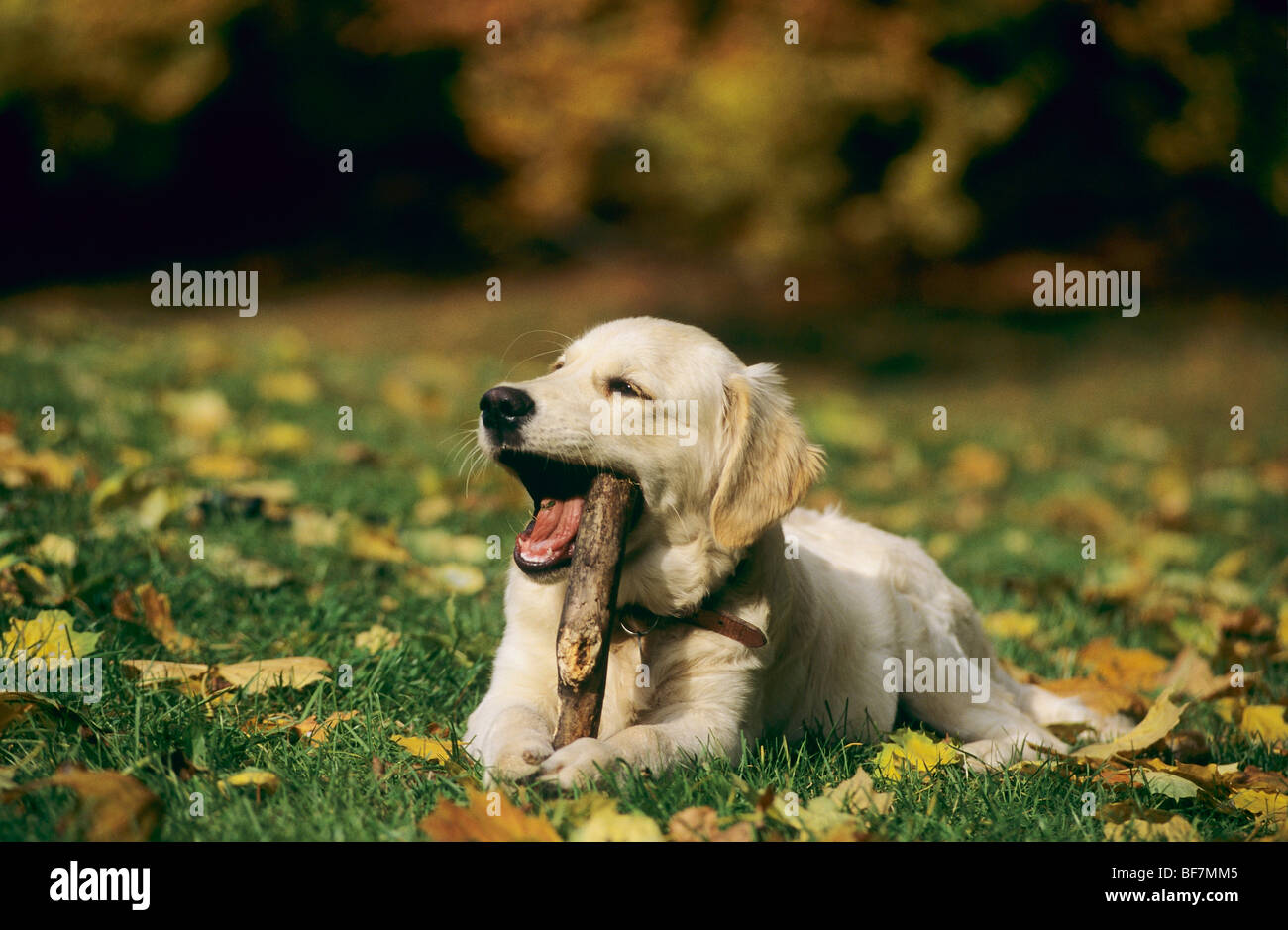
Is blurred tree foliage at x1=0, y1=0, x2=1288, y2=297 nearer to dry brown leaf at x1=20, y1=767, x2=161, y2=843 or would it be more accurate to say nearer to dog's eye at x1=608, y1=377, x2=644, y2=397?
dog's eye at x1=608, y1=377, x2=644, y2=397

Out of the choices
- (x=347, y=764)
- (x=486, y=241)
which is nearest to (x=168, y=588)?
(x=347, y=764)

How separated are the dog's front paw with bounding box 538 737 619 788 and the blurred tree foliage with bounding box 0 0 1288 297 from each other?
10.4m

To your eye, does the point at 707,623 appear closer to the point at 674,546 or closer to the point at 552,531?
the point at 674,546

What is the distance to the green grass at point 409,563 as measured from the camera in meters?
2.44

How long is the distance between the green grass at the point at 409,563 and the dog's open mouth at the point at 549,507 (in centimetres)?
52

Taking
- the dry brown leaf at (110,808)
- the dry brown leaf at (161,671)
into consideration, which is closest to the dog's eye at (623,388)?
the dry brown leaf at (161,671)

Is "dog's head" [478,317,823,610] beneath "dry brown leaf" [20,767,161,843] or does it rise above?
above

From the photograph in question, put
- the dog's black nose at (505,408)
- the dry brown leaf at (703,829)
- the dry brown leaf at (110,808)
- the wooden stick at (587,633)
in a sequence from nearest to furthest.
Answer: the dry brown leaf at (110,808) → the dry brown leaf at (703,829) → the wooden stick at (587,633) → the dog's black nose at (505,408)

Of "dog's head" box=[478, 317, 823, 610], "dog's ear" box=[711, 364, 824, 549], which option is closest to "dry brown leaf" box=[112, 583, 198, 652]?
"dog's head" box=[478, 317, 823, 610]

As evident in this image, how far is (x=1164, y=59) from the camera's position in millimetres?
12664

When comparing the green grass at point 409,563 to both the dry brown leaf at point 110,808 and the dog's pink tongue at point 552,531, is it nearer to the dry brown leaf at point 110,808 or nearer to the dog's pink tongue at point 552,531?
the dry brown leaf at point 110,808

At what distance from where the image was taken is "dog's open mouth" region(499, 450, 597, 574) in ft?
9.23

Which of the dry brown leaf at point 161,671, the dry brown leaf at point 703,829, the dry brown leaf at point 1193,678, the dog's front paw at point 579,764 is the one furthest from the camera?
the dry brown leaf at point 1193,678

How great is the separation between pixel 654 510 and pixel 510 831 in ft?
3.28
